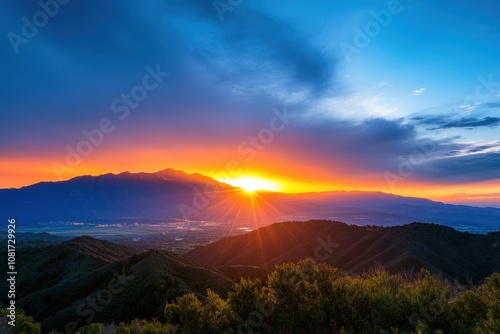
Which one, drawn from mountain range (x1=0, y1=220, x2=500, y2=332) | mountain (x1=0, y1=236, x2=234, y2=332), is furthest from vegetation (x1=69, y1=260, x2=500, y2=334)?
mountain range (x1=0, y1=220, x2=500, y2=332)

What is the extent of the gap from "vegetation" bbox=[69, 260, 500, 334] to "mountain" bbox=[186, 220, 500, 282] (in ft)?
206

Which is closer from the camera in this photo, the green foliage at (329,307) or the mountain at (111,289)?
Result: the green foliage at (329,307)

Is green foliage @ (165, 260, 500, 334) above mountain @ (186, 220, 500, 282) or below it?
above

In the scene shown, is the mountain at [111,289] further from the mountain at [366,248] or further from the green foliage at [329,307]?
the mountain at [366,248]

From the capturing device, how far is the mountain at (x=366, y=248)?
308ft

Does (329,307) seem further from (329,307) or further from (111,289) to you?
(111,289)

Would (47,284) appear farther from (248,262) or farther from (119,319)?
(248,262)

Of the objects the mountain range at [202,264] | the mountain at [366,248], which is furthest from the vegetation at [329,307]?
the mountain at [366,248]

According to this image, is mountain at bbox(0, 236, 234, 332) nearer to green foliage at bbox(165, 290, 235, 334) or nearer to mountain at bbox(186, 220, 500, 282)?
green foliage at bbox(165, 290, 235, 334)

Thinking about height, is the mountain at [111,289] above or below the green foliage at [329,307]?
below

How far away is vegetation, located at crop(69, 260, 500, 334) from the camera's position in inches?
737

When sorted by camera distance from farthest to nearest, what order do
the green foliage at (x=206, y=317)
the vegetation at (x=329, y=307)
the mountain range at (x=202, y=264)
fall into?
the mountain range at (x=202, y=264) < the green foliage at (x=206, y=317) < the vegetation at (x=329, y=307)

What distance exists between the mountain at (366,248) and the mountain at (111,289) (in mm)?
51153

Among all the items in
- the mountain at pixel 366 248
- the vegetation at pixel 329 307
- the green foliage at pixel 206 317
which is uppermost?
the vegetation at pixel 329 307
